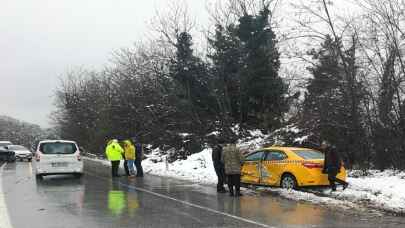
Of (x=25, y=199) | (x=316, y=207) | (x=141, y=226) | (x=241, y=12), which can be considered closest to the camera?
(x=141, y=226)

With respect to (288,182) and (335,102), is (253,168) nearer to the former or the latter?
(288,182)

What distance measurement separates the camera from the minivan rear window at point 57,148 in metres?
21.1

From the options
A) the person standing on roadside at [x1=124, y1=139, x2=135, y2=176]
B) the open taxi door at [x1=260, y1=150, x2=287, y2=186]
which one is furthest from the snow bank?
the open taxi door at [x1=260, y1=150, x2=287, y2=186]

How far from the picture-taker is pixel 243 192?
16.0m

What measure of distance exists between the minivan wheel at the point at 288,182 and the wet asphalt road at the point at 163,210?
0.68 metres

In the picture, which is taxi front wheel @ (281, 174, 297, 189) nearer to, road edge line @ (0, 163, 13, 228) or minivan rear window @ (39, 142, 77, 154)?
road edge line @ (0, 163, 13, 228)

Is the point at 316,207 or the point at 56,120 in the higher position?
the point at 56,120

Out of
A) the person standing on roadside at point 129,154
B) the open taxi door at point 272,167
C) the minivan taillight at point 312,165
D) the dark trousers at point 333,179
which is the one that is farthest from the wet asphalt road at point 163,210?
the person standing on roadside at point 129,154

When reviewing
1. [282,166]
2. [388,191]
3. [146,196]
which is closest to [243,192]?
[282,166]

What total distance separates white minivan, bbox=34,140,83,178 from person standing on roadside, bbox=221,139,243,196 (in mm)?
8407

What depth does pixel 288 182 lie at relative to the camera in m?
15.6

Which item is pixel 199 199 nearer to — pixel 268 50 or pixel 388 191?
pixel 388 191

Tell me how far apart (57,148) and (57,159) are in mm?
610

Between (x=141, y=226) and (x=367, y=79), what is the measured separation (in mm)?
13337
